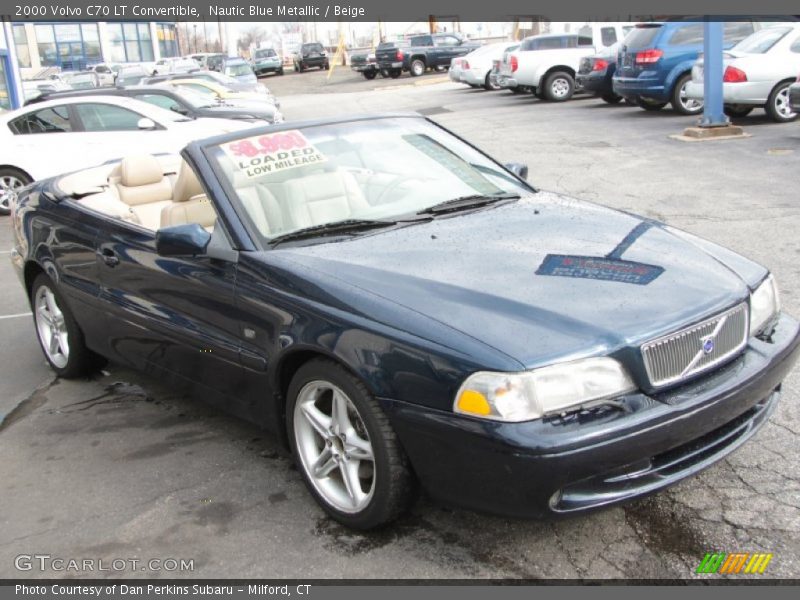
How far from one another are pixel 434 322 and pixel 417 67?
3866cm

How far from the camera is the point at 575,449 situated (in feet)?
8.92

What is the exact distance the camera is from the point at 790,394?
169 inches

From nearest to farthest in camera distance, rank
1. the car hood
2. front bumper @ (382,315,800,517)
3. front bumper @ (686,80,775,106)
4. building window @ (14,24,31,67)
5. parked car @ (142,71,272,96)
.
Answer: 1. front bumper @ (382,315,800,517)
2. the car hood
3. front bumper @ (686,80,775,106)
4. parked car @ (142,71,272,96)
5. building window @ (14,24,31,67)

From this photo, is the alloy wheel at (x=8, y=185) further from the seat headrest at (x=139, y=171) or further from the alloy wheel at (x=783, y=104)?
the alloy wheel at (x=783, y=104)

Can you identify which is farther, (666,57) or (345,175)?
(666,57)

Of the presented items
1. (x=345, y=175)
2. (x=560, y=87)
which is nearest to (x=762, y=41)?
(x=560, y=87)

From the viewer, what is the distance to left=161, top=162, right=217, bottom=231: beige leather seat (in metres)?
4.95

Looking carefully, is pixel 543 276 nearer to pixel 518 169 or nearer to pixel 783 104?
pixel 518 169

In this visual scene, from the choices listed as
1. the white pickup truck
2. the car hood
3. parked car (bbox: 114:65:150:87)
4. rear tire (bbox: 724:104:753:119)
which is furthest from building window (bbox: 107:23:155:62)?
the car hood

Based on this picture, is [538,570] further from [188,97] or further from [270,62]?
[270,62]

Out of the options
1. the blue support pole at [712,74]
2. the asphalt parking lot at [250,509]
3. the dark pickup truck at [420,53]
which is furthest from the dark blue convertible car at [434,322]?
the dark pickup truck at [420,53]

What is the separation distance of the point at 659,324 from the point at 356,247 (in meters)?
1.28

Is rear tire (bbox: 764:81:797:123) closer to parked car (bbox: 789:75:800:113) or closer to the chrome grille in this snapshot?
parked car (bbox: 789:75:800:113)

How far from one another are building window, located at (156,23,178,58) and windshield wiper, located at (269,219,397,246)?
67.6 m
